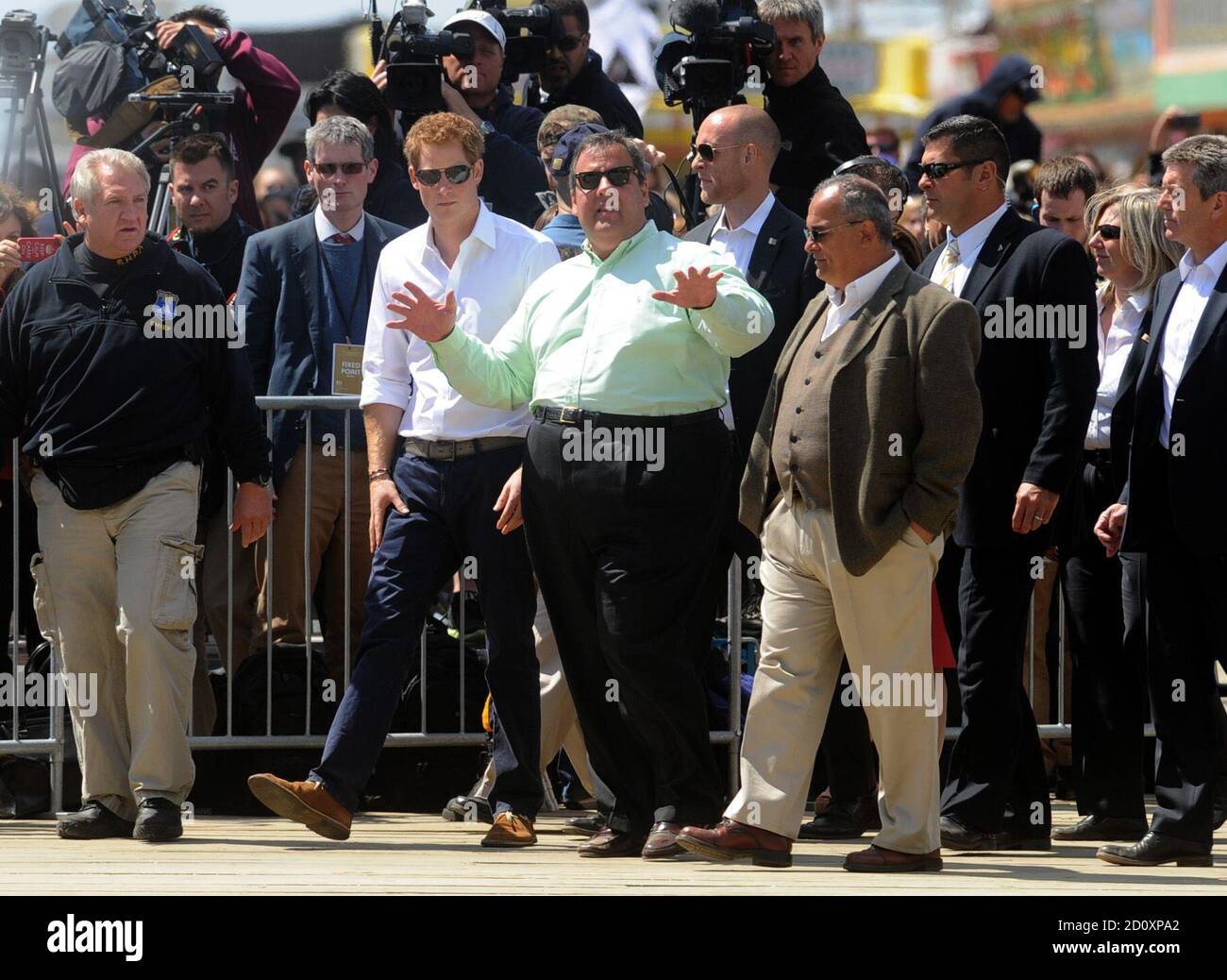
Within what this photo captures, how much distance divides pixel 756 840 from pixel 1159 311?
2.00m

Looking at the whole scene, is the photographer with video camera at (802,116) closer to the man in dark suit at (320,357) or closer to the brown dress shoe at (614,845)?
the man in dark suit at (320,357)

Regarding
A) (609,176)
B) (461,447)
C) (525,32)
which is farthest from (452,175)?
(525,32)

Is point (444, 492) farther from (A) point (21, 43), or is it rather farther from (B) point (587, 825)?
(A) point (21, 43)

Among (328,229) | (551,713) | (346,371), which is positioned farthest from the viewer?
(328,229)

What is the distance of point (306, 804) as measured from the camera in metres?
5.86

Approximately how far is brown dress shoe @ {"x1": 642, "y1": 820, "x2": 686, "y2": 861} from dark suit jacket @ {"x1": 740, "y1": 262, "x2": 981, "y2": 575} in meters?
0.99

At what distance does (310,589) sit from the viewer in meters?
7.20

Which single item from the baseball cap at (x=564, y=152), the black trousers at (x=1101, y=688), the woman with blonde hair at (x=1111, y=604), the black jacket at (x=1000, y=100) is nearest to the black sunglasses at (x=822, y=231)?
the woman with blonde hair at (x=1111, y=604)

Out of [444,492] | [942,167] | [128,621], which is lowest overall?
[128,621]

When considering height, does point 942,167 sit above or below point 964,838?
above

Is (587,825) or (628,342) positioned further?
(587,825)

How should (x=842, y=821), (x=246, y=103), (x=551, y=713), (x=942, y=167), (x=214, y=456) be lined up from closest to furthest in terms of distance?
(x=942, y=167)
(x=842, y=821)
(x=551, y=713)
(x=214, y=456)
(x=246, y=103)

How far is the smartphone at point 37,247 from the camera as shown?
7602 millimetres

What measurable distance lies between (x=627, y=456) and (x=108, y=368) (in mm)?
1768
